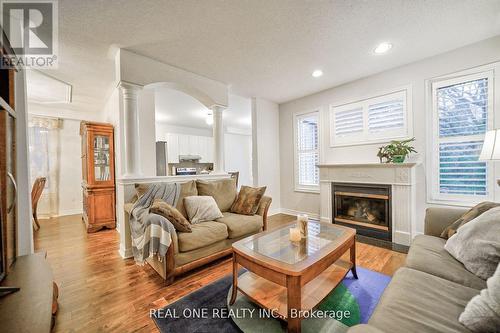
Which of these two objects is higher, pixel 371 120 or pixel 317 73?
pixel 317 73

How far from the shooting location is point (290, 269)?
4.07ft

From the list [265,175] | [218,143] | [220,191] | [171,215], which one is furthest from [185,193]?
[265,175]

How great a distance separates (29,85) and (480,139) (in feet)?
22.6

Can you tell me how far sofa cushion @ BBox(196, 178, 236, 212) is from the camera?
9.43 feet

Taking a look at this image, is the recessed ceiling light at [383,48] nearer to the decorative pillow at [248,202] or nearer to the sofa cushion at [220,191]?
the decorative pillow at [248,202]

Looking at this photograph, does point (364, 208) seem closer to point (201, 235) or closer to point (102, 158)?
point (201, 235)

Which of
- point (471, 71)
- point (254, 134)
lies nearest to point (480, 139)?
point (471, 71)

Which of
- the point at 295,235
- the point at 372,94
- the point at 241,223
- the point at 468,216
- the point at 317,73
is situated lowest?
the point at 241,223

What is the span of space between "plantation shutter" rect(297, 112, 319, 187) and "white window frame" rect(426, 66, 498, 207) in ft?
5.76

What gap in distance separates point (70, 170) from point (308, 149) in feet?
18.7

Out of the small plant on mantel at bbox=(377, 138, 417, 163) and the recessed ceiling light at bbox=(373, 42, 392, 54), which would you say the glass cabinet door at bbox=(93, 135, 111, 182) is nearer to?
the recessed ceiling light at bbox=(373, 42, 392, 54)

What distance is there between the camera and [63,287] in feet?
6.16

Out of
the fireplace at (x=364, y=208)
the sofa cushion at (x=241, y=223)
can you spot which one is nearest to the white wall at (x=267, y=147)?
the fireplace at (x=364, y=208)

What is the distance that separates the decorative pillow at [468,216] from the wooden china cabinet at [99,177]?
4.79 m
